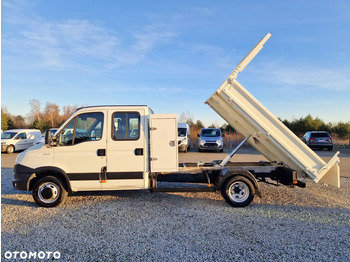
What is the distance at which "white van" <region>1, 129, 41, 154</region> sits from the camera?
18.6m

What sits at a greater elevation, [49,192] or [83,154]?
[83,154]

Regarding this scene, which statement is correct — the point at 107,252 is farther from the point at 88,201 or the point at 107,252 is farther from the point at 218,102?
the point at 218,102

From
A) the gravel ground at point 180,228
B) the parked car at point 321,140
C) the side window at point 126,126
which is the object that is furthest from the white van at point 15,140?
the parked car at point 321,140

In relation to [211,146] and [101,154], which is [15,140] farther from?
[101,154]

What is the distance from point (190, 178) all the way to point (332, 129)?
33.4 meters

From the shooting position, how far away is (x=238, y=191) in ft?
18.1

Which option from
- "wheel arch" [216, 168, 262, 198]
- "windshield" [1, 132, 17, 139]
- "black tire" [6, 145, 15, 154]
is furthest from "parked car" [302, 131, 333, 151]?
"windshield" [1, 132, 17, 139]

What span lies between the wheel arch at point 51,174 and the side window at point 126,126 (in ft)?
4.79

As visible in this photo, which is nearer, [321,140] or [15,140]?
[15,140]

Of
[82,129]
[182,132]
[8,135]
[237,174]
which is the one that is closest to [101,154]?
[82,129]

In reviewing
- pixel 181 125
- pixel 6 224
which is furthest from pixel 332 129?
pixel 6 224

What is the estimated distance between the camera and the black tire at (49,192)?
538cm

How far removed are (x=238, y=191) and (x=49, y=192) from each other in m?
4.43

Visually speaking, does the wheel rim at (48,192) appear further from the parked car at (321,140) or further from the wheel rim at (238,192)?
the parked car at (321,140)
